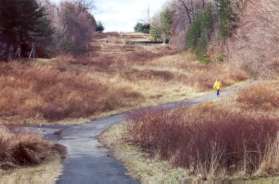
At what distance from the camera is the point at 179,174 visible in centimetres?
966

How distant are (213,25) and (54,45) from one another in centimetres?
2201

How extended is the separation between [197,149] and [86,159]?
3.28m

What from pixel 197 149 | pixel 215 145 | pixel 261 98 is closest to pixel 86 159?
pixel 197 149

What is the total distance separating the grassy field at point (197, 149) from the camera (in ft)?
32.2

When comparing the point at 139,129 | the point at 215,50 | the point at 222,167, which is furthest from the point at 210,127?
the point at 215,50

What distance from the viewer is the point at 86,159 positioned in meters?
12.4

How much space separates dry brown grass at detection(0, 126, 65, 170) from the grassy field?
221 centimetres

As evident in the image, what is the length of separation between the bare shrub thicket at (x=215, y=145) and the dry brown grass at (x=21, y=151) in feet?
10.5

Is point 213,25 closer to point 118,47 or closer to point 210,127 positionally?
point 118,47

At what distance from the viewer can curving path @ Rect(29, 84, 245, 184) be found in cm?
995

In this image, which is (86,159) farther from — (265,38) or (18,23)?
(18,23)

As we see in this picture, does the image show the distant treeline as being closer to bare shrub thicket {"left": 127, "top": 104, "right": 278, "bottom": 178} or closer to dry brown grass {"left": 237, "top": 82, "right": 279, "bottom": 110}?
dry brown grass {"left": 237, "top": 82, "right": 279, "bottom": 110}

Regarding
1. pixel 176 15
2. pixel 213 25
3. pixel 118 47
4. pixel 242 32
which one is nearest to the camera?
pixel 242 32

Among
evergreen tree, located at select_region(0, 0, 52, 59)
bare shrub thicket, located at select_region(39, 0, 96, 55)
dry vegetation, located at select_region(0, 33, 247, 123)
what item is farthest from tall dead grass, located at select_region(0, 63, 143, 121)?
bare shrub thicket, located at select_region(39, 0, 96, 55)
